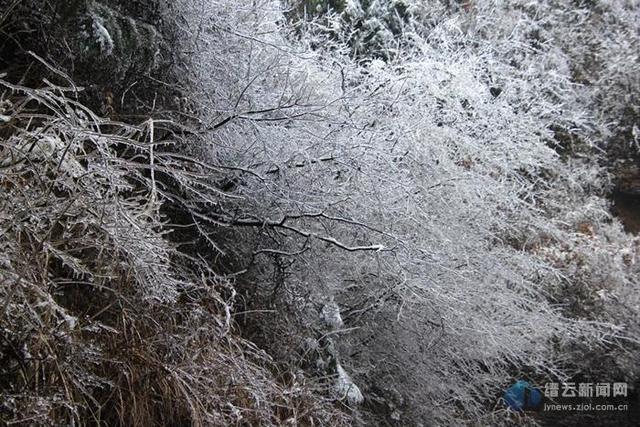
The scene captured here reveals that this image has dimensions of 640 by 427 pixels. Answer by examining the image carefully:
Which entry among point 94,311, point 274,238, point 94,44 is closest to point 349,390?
point 274,238

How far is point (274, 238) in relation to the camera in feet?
12.1

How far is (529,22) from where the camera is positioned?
365 inches

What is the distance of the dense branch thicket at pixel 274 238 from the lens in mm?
2125

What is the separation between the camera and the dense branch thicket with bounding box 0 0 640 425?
2.12 metres

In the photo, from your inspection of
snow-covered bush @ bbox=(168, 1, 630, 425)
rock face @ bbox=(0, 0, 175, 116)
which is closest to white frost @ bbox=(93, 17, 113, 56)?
rock face @ bbox=(0, 0, 175, 116)

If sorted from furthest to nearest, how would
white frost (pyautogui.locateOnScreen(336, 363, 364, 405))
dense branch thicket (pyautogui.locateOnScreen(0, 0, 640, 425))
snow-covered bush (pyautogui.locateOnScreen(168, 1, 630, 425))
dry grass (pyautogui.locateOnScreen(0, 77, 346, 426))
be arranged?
1. snow-covered bush (pyautogui.locateOnScreen(168, 1, 630, 425))
2. white frost (pyautogui.locateOnScreen(336, 363, 364, 405))
3. dense branch thicket (pyautogui.locateOnScreen(0, 0, 640, 425))
4. dry grass (pyautogui.locateOnScreen(0, 77, 346, 426))

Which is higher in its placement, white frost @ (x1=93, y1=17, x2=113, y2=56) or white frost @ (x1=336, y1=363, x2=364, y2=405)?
white frost @ (x1=93, y1=17, x2=113, y2=56)
